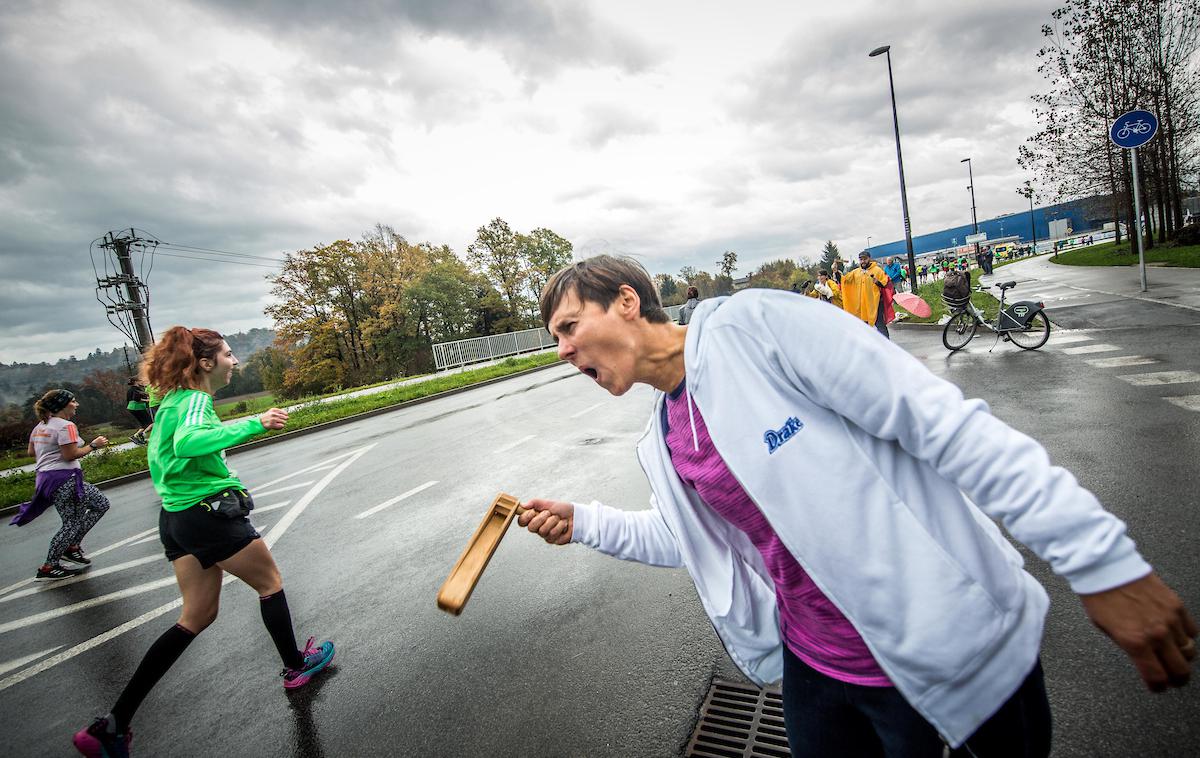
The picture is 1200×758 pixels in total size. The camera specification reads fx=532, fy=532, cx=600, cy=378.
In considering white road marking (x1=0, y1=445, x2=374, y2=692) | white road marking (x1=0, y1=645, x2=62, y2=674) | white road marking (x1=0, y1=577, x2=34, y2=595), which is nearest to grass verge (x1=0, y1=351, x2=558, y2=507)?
white road marking (x1=0, y1=577, x2=34, y2=595)

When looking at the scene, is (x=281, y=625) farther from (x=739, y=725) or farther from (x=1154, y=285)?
(x=1154, y=285)

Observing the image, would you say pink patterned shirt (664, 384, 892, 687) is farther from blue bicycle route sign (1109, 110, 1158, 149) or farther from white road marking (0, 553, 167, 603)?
blue bicycle route sign (1109, 110, 1158, 149)

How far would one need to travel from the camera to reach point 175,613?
4.43m

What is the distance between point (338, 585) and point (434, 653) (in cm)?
167

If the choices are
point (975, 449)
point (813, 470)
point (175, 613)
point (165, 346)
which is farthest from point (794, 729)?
point (175, 613)

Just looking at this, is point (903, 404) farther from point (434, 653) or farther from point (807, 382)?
point (434, 653)

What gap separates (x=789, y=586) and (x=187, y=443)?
288cm

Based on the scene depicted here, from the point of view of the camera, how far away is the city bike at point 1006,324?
938 centimetres

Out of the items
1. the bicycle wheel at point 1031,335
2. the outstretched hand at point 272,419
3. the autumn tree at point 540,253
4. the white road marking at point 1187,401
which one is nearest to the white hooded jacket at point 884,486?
the outstretched hand at point 272,419

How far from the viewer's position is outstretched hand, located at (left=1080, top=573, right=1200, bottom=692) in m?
0.94

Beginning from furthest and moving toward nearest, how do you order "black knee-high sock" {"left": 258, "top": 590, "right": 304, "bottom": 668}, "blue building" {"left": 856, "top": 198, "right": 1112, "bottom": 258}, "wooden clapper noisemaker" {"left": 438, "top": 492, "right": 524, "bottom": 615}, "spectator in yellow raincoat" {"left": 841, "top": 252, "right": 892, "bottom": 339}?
"blue building" {"left": 856, "top": 198, "right": 1112, "bottom": 258} → "spectator in yellow raincoat" {"left": 841, "top": 252, "right": 892, "bottom": 339} → "black knee-high sock" {"left": 258, "top": 590, "right": 304, "bottom": 668} → "wooden clapper noisemaker" {"left": 438, "top": 492, "right": 524, "bottom": 615}

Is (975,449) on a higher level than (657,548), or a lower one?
higher

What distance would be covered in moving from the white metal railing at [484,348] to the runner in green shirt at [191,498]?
26.7 m

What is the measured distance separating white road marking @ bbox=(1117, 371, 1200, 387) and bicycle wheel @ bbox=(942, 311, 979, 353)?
369cm
